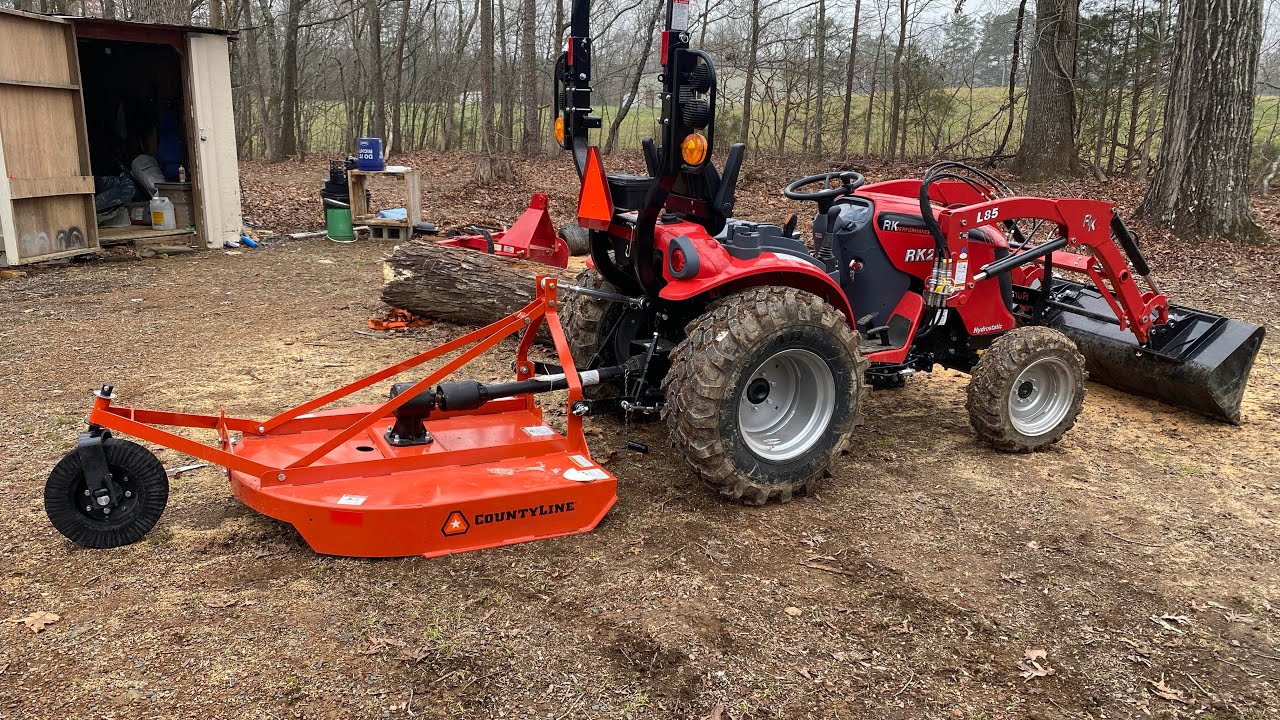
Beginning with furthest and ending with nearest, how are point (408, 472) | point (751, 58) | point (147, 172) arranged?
point (751, 58) < point (147, 172) < point (408, 472)

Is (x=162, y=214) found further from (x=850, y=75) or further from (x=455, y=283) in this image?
(x=850, y=75)

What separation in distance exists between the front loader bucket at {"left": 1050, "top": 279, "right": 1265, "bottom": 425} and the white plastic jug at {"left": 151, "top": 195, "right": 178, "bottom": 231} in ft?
33.2

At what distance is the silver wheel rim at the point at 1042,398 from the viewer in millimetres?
4957

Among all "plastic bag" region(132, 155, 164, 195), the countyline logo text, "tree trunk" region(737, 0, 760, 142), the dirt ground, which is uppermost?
"tree trunk" region(737, 0, 760, 142)

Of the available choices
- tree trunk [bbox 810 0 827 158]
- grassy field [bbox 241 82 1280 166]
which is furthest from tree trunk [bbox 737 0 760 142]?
tree trunk [bbox 810 0 827 158]

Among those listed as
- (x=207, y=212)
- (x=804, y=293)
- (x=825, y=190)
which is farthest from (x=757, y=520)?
(x=207, y=212)

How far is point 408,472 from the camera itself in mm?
3701

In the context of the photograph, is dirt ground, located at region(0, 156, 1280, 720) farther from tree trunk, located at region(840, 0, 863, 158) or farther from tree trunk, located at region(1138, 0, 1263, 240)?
tree trunk, located at region(840, 0, 863, 158)

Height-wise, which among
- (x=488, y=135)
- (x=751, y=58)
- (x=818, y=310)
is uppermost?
(x=751, y=58)

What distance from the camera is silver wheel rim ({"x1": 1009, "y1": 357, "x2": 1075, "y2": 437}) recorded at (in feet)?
16.3

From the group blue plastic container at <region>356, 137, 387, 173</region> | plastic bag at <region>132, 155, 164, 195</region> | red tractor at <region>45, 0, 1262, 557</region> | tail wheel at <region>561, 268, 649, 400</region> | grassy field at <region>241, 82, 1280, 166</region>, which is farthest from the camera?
grassy field at <region>241, 82, 1280, 166</region>

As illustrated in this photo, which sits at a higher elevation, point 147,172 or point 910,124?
point 910,124

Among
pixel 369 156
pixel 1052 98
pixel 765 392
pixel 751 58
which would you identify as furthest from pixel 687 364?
pixel 751 58

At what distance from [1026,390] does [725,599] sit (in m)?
2.62
